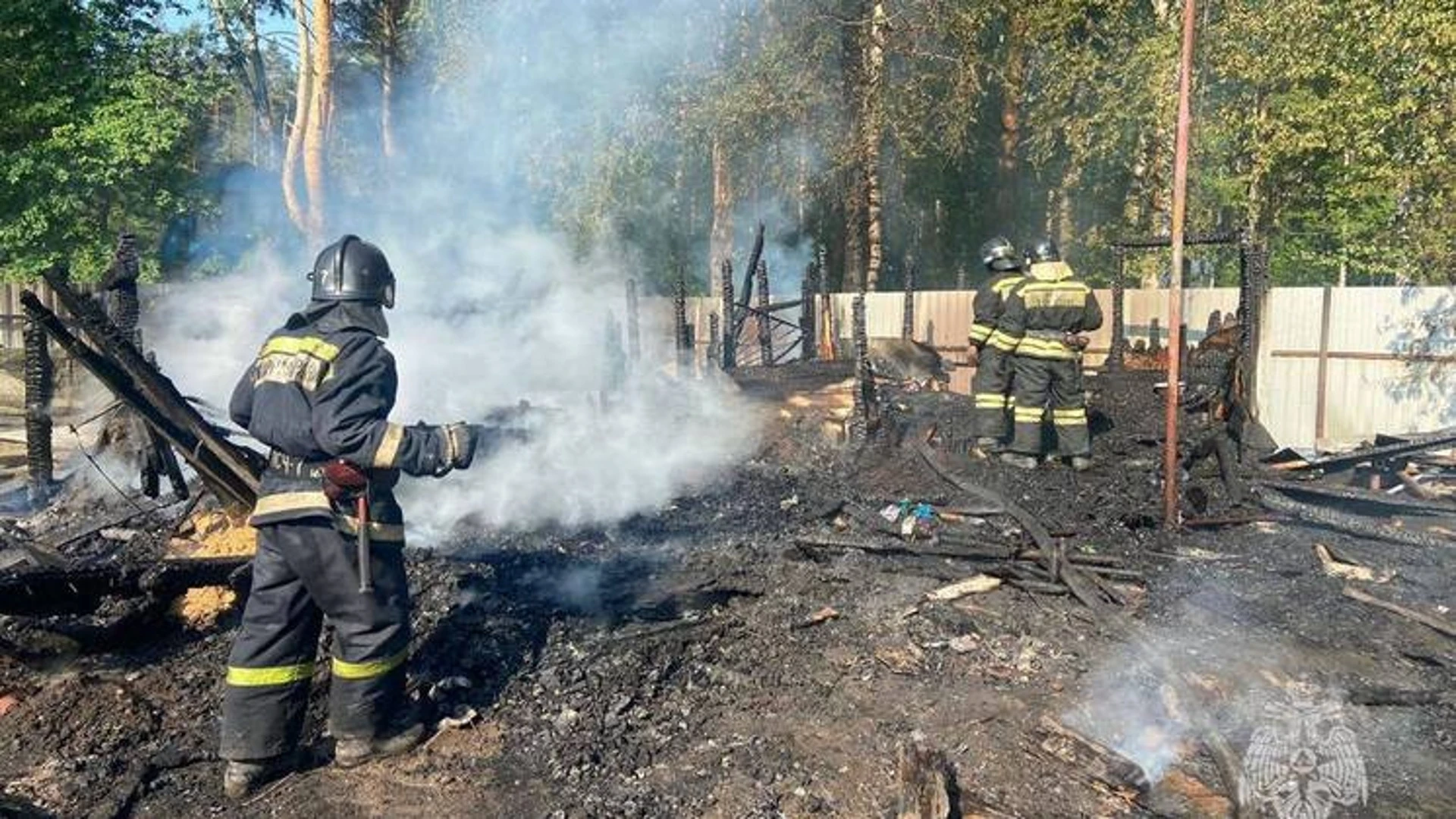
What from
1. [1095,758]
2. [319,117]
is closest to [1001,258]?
[1095,758]

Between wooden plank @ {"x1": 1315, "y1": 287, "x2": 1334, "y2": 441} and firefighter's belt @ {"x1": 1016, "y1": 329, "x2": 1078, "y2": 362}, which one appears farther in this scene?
wooden plank @ {"x1": 1315, "y1": 287, "x2": 1334, "y2": 441}

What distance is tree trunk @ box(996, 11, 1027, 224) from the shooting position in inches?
801

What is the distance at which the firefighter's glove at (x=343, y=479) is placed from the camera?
3.79 metres

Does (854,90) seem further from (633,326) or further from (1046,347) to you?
(1046,347)

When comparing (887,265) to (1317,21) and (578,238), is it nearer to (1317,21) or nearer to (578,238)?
(578,238)

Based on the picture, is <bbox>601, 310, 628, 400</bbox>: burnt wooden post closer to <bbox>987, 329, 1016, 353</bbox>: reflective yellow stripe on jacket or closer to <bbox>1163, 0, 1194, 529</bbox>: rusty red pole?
<bbox>987, 329, 1016, 353</bbox>: reflective yellow stripe on jacket

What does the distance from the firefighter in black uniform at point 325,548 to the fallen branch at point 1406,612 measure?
471 cm

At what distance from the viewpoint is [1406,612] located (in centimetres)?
519

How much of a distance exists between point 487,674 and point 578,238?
65.2ft

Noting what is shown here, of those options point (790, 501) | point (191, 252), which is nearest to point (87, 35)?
point (191, 252)

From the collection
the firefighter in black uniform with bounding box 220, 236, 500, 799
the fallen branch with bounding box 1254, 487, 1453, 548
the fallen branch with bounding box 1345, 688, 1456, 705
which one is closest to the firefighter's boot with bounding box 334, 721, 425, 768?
the firefighter in black uniform with bounding box 220, 236, 500, 799

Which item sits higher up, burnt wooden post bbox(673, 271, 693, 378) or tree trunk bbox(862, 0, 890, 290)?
tree trunk bbox(862, 0, 890, 290)

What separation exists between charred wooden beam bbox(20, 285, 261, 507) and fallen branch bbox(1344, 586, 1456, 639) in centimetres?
594

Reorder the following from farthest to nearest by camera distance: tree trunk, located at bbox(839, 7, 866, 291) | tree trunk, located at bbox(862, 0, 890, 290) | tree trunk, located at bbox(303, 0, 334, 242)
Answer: tree trunk, located at bbox(839, 7, 866, 291)
tree trunk, located at bbox(862, 0, 890, 290)
tree trunk, located at bbox(303, 0, 334, 242)
